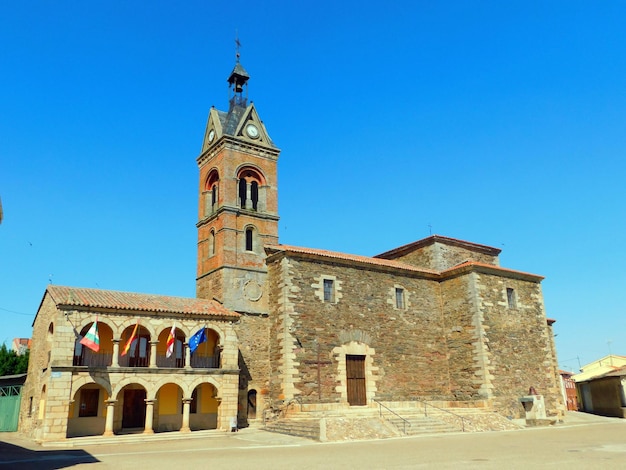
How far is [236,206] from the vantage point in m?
29.5

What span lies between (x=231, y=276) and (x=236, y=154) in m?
7.22

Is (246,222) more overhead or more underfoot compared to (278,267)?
more overhead

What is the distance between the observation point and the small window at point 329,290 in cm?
2647

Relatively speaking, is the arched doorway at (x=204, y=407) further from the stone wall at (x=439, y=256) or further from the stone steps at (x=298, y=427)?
the stone wall at (x=439, y=256)

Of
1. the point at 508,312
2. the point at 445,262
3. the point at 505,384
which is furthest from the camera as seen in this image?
the point at 445,262

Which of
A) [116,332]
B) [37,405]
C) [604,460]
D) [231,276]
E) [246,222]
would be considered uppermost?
[246,222]

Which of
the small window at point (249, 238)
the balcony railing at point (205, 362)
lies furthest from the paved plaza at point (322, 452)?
the small window at point (249, 238)

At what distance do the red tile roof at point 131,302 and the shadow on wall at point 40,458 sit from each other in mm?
5871

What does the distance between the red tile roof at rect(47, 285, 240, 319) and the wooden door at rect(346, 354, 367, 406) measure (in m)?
5.87

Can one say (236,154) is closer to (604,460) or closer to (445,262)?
(445,262)

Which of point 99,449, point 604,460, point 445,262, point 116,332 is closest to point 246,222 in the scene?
point 116,332

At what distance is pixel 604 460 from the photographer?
12977 millimetres

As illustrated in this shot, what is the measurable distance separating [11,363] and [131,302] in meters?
20.5

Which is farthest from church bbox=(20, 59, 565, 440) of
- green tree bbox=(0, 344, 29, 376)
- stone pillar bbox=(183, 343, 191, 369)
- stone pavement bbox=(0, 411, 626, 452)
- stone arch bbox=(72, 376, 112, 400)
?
green tree bbox=(0, 344, 29, 376)
